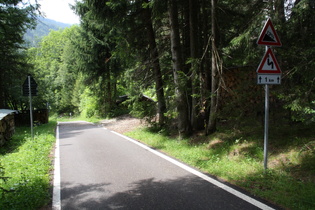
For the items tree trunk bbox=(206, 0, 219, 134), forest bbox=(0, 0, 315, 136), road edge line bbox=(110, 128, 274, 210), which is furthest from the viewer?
tree trunk bbox=(206, 0, 219, 134)

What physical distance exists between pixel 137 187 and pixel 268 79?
3648 mm

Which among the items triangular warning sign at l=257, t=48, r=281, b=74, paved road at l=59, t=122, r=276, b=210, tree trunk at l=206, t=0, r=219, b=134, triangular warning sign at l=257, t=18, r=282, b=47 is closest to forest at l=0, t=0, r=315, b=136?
tree trunk at l=206, t=0, r=219, b=134

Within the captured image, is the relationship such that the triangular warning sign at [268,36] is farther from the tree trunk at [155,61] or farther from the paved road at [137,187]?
the tree trunk at [155,61]

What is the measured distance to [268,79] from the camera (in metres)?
5.11

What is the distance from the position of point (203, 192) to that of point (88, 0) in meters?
9.51

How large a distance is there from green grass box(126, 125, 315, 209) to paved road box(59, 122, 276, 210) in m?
0.52

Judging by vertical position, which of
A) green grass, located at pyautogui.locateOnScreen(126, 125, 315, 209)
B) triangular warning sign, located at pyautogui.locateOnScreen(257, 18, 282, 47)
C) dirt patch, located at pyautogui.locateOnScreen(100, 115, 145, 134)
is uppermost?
triangular warning sign, located at pyautogui.locateOnScreen(257, 18, 282, 47)

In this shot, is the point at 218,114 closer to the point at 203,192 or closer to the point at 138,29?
the point at 203,192

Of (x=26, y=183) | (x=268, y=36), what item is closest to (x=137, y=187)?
(x=26, y=183)

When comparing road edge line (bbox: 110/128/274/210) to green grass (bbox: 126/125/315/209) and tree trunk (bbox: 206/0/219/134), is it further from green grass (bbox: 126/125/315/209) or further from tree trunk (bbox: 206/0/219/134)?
tree trunk (bbox: 206/0/219/134)

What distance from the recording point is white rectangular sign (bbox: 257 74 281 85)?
200 inches

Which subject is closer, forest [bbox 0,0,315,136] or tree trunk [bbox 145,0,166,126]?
forest [bbox 0,0,315,136]

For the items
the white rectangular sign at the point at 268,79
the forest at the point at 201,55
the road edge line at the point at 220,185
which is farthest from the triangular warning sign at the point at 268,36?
the road edge line at the point at 220,185

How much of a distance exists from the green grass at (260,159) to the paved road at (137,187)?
519mm
